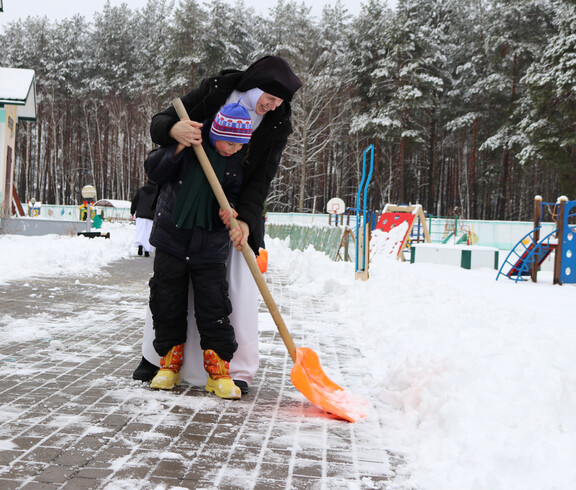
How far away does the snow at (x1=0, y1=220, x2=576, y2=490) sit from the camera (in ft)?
7.25

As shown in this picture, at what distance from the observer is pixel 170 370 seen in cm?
340

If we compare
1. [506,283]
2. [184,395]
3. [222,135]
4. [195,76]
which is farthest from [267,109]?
[195,76]

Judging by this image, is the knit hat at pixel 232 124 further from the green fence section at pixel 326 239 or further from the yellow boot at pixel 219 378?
the green fence section at pixel 326 239

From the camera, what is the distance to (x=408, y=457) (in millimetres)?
2559

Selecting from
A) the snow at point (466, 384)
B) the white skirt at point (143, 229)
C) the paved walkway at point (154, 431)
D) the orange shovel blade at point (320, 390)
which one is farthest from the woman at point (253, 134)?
the white skirt at point (143, 229)

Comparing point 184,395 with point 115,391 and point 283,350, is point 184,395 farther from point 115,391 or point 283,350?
point 283,350

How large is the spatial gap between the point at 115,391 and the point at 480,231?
24.8 meters

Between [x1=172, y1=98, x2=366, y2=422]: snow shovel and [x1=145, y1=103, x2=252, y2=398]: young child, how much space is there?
0.39 ft

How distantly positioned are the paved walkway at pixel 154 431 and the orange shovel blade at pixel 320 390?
0.22ft

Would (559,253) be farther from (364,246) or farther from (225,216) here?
(225,216)

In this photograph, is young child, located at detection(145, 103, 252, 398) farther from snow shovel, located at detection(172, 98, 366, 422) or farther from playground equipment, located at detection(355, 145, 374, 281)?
playground equipment, located at detection(355, 145, 374, 281)

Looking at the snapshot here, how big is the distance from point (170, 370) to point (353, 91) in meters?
38.3

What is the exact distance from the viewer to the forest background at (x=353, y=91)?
108ft

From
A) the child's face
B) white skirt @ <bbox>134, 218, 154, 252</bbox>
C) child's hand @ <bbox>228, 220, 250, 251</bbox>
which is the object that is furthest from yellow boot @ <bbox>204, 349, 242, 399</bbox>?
white skirt @ <bbox>134, 218, 154, 252</bbox>
